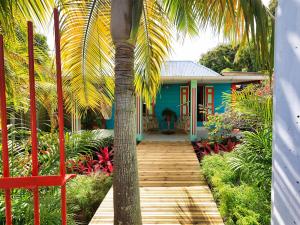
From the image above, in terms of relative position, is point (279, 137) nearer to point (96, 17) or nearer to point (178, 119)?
point (96, 17)

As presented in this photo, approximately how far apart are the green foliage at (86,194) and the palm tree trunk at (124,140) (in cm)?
198

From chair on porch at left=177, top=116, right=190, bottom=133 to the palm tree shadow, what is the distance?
26.6ft

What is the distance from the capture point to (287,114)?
1614 millimetres

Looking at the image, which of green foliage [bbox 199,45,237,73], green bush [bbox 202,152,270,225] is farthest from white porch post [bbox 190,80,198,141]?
green foliage [bbox 199,45,237,73]

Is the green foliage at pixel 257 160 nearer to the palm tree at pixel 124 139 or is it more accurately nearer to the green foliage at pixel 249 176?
the green foliage at pixel 249 176

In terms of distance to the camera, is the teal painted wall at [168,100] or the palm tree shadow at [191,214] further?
the teal painted wall at [168,100]

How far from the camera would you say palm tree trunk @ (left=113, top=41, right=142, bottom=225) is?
3.44 m

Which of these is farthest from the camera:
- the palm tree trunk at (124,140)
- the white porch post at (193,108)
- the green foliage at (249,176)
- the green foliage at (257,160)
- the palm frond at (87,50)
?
the white porch post at (193,108)

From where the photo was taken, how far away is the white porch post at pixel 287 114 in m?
1.56

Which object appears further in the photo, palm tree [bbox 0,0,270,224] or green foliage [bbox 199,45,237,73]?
green foliage [bbox 199,45,237,73]

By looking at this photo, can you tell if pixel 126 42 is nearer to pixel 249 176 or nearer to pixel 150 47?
pixel 150 47

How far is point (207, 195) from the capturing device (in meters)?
5.61

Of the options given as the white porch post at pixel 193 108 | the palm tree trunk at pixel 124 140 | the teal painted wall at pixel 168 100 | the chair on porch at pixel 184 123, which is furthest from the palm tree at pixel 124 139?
the teal painted wall at pixel 168 100

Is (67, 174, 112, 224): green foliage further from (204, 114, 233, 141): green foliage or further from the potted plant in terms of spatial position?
the potted plant
